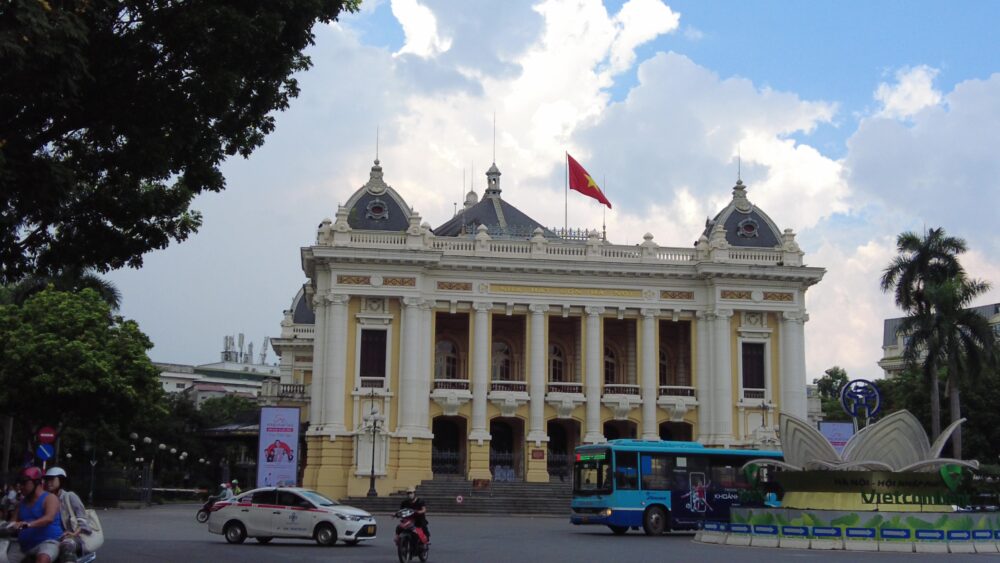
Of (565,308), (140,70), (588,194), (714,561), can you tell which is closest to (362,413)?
(565,308)

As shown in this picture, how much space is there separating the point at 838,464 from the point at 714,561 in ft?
21.3

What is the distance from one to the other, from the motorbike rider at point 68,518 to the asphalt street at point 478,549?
274 inches

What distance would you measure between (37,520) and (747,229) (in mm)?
45361

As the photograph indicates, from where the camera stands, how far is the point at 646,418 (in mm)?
49969

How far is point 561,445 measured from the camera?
53062mm

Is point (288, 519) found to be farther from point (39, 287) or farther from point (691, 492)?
point (39, 287)

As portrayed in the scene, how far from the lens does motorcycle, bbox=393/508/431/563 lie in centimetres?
1886

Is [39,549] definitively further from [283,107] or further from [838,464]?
[838,464]

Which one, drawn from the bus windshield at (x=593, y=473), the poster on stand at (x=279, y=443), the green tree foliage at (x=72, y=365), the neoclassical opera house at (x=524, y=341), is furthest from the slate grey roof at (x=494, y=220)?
the bus windshield at (x=593, y=473)

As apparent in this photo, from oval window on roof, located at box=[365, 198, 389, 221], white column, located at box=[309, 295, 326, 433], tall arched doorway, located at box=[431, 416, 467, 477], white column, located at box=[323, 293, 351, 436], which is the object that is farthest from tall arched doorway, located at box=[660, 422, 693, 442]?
oval window on roof, located at box=[365, 198, 389, 221]

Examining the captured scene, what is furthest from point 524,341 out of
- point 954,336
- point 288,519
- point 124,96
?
point 124,96

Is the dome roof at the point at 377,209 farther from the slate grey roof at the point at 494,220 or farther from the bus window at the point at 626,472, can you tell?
the bus window at the point at 626,472

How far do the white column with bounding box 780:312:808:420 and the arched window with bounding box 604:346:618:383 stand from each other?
27.3 feet

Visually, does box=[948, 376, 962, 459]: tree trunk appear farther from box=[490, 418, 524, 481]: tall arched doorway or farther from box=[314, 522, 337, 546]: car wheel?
box=[314, 522, 337, 546]: car wheel
